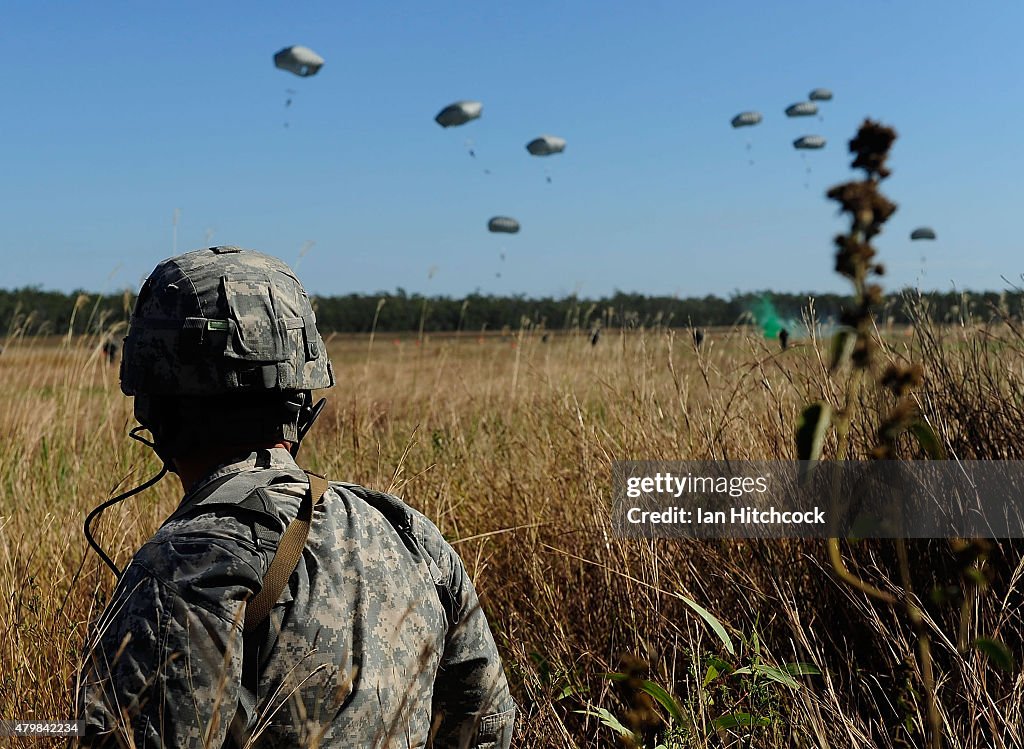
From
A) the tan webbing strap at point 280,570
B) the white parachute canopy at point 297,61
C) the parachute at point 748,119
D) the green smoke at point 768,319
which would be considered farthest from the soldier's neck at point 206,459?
the parachute at point 748,119

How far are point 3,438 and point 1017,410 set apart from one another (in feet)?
17.9

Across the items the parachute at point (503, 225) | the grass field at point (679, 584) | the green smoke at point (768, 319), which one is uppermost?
the parachute at point (503, 225)

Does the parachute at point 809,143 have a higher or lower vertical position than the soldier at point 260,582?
higher

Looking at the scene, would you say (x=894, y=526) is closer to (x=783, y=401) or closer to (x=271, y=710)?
(x=271, y=710)

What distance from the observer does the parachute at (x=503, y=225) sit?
2945 centimetres

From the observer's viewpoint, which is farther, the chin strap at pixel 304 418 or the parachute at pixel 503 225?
the parachute at pixel 503 225

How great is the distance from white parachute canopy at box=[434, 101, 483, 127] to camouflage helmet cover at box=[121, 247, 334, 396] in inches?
729

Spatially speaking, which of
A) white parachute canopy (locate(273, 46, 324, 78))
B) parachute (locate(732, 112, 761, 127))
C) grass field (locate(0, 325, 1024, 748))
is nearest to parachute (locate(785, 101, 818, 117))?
parachute (locate(732, 112, 761, 127))

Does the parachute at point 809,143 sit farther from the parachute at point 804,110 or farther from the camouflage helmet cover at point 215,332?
the camouflage helmet cover at point 215,332

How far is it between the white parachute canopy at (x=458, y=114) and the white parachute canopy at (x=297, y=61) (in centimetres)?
280

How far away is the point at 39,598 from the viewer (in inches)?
116

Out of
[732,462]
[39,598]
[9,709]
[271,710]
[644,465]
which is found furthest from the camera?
[644,465]

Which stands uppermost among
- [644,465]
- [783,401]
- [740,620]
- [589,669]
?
[783,401]

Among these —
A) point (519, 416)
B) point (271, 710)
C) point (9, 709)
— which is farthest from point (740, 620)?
point (519, 416)
